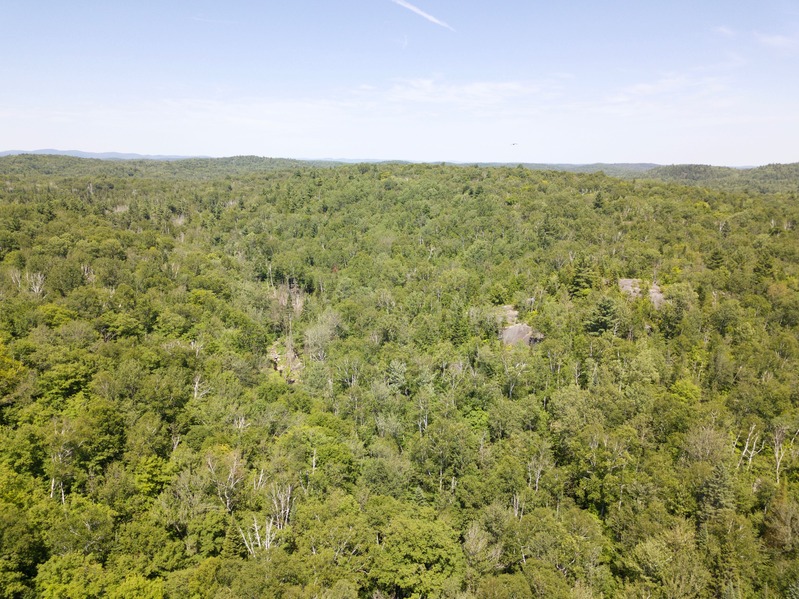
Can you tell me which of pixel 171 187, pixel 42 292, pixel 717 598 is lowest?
pixel 717 598

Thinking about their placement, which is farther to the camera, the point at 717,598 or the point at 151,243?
the point at 151,243

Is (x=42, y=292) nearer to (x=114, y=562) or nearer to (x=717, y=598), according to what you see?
(x=114, y=562)

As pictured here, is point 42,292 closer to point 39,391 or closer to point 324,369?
point 39,391

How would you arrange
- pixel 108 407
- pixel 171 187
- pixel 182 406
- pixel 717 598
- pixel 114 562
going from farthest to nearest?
1. pixel 171 187
2. pixel 182 406
3. pixel 108 407
4. pixel 717 598
5. pixel 114 562

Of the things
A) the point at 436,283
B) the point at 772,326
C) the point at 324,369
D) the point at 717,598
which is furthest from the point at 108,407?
the point at 772,326

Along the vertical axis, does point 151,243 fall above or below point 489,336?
above

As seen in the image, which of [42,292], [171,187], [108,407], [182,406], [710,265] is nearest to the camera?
[108,407]
